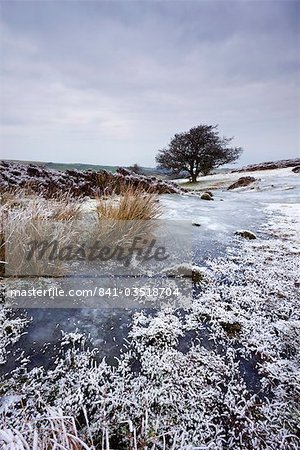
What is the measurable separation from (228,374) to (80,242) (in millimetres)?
1851

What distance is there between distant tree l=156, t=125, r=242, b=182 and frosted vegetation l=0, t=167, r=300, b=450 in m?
19.9

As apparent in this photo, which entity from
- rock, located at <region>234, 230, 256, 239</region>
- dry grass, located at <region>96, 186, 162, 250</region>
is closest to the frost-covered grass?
dry grass, located at <region>96, 186, 162, 250</region>

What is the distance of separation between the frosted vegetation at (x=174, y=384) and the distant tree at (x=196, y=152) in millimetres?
19893

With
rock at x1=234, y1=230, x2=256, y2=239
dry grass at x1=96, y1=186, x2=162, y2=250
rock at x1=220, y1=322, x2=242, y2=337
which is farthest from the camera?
rock at x1=234, y1=230, x2=256, y2=239

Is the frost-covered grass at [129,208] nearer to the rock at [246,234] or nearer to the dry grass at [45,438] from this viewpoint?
the rock at [246,234]

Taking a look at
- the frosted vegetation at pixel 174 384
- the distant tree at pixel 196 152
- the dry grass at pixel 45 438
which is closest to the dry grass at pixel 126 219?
the frosted vegetation at pixel 174 384

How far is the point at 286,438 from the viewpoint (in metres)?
0.91

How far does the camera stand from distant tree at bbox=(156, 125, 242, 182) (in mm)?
20547

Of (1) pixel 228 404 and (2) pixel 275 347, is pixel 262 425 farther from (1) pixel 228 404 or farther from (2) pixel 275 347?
(2) pixel 275 347

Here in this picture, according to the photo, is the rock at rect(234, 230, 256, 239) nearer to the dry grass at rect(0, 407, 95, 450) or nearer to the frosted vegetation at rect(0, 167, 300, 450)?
the frosted vegetation at rect(0, 167, 300, 450)

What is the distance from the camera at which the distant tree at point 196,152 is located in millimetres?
20547

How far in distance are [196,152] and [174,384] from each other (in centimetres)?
2121

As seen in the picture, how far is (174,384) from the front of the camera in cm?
112

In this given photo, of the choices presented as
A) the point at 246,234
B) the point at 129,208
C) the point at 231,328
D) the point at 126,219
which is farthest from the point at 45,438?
the point at 246,234
